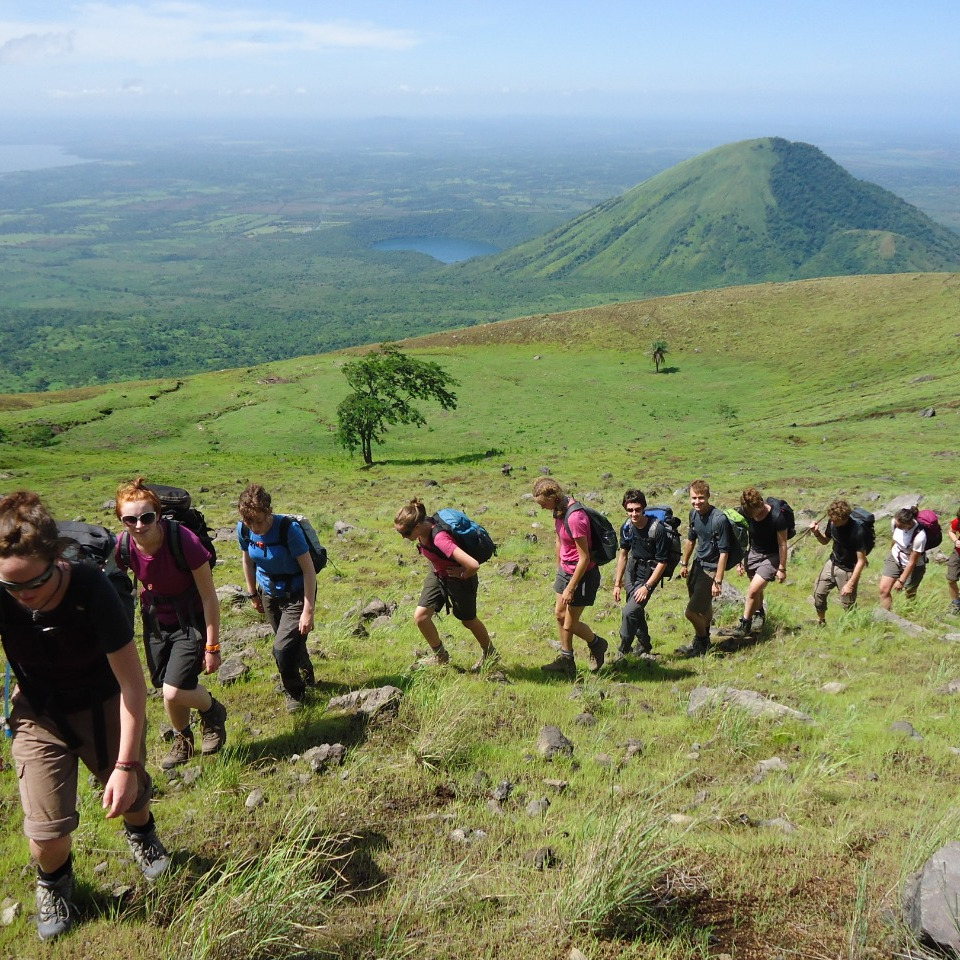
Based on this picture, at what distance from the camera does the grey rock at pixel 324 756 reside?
602 centimetres

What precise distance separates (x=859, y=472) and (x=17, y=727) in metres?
31.4

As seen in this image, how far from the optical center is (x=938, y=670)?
8766 mm

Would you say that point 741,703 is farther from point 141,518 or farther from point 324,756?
point 141,518

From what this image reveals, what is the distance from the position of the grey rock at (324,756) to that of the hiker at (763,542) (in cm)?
641

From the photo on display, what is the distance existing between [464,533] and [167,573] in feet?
10.4

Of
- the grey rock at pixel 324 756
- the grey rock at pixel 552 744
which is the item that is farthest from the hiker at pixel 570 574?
the grey rock at pixel 324 756

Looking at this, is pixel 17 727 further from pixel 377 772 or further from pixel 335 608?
pixel 335 608

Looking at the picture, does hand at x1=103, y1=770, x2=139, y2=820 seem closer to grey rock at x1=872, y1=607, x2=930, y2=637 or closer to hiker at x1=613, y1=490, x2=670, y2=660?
hiker at x1=613, y1=490, x2=670, y2=660

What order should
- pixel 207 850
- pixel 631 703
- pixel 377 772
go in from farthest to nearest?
1. pixel 631 703
2. pixel 377 772
3. pixel 207 850

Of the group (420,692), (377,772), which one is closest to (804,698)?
(420,692)

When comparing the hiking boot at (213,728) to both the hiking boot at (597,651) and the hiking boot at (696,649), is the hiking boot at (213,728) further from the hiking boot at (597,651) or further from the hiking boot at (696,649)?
the hiking boot at (696,649)

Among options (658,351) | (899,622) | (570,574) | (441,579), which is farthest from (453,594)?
(658,351)

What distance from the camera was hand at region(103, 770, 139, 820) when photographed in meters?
3.95

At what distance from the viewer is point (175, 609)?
5887 mm
